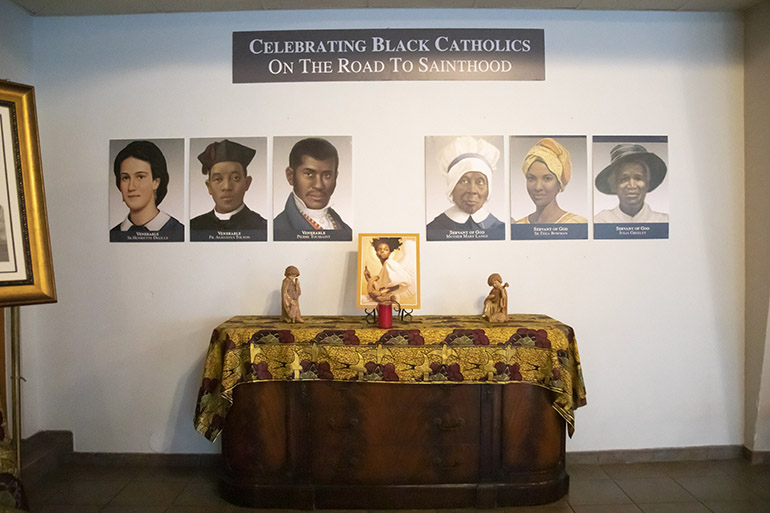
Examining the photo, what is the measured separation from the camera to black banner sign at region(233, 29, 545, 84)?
383cm

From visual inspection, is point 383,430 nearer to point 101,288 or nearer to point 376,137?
point 376,137

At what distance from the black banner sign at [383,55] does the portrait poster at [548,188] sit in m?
0.57

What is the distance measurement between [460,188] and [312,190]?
1.07 metres

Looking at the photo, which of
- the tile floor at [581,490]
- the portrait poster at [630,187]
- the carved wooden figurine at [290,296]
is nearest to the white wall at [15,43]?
the carved wooden figurine at [290,296]

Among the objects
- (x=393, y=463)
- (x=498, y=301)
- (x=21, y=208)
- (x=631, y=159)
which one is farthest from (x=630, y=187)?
(x=21, y=208)

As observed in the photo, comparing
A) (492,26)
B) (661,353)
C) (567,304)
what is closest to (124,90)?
(492,26)

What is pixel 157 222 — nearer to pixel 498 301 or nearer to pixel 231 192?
pixel 231 192

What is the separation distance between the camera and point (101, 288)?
3.87 metres

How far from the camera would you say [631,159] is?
3848mm

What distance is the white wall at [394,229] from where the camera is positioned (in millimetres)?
3832


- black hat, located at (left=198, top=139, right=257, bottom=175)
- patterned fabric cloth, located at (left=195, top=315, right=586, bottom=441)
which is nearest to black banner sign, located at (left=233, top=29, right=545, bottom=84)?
black hat, located at (left=198, top=139, right=257, bottom=175)

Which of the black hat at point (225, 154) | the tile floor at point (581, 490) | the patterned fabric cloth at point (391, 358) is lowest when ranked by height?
the tile floor at point (581, 490)

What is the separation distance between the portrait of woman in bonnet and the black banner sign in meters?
0.59

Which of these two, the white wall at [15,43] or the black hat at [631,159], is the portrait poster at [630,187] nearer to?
the black hat at [631,159]
